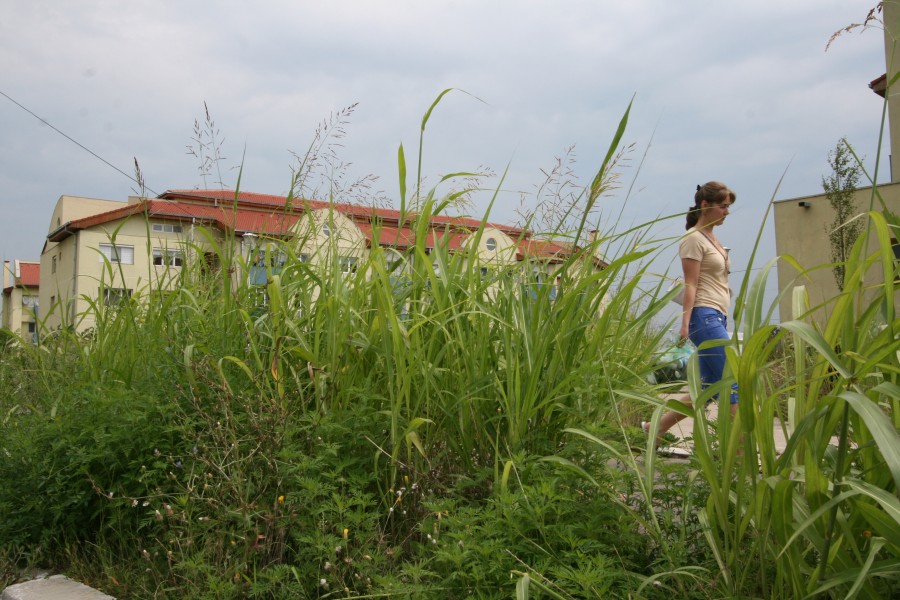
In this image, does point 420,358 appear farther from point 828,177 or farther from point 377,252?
point 828,177

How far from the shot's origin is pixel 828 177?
59.6 ft

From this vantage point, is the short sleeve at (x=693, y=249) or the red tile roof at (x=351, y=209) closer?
the red tile roof at (x=351, y=209)

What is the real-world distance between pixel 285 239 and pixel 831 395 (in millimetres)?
2616

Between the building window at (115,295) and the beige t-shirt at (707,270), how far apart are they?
9.41 ft

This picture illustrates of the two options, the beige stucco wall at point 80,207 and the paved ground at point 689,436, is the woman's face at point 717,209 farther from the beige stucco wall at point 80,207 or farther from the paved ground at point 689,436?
the beige stucco wall at point 80,207

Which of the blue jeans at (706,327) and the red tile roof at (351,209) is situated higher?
the red tile roof at (351,209)

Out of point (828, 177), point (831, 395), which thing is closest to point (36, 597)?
point (831, 395)

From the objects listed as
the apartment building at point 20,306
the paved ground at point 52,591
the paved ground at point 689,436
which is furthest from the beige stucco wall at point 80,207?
the paved ground at point 52,591

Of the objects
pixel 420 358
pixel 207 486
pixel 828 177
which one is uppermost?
pixel 828 177

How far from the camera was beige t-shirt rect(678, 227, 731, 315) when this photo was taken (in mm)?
4293

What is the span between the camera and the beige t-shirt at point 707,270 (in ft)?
14.1

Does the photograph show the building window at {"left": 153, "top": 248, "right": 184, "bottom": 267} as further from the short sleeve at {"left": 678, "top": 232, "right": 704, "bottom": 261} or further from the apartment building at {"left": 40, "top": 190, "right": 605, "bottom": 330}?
the short sleeve at {"left": 678, "top": 232, "right": 704, "bottom": 261}

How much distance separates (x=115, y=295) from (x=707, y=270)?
3156 millimetres

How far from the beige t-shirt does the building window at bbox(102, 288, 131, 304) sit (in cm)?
287
